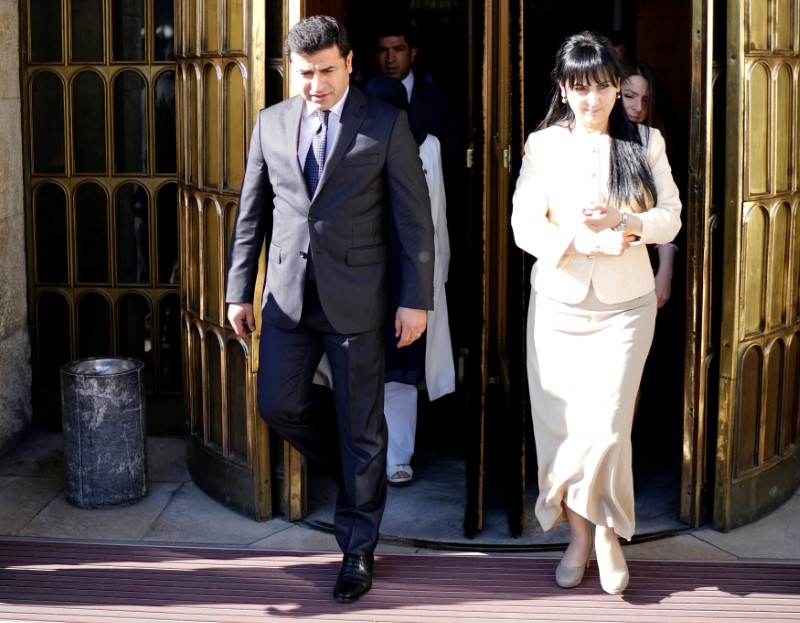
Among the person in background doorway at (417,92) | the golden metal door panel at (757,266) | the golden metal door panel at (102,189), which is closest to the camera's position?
the golden metal door panel at (757,266)

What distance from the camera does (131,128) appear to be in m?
6.14

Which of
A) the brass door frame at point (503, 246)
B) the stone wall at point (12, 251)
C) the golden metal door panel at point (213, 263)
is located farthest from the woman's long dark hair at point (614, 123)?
the stone wall at point (12, 251)

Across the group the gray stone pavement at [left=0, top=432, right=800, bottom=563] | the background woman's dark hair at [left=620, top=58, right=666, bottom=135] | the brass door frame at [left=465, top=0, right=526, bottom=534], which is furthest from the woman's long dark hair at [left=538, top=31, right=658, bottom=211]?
the gray stone pavement at [left=0, top=432, right=800, bottom=563]

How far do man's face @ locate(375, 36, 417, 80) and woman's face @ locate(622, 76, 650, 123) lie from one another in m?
1.03

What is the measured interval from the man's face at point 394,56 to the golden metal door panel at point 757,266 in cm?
148

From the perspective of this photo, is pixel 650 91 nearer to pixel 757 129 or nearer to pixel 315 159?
pixel 757 129

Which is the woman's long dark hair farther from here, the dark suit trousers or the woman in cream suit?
the dark suit trousers

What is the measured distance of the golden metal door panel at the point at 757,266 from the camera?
15.5ft

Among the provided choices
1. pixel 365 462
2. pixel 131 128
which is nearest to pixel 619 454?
pixel 365 462

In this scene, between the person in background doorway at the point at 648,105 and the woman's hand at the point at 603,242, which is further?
the person in background doorway at the point at 648,105

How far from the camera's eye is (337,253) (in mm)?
4176

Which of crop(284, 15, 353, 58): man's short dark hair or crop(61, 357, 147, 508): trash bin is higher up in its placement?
crop(284, 15, 353, 58): man's short dark hair

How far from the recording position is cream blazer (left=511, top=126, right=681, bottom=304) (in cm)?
414

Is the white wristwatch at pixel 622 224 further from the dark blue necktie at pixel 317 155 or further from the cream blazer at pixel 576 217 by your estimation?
the dark blue necktie at pixel 317 155
